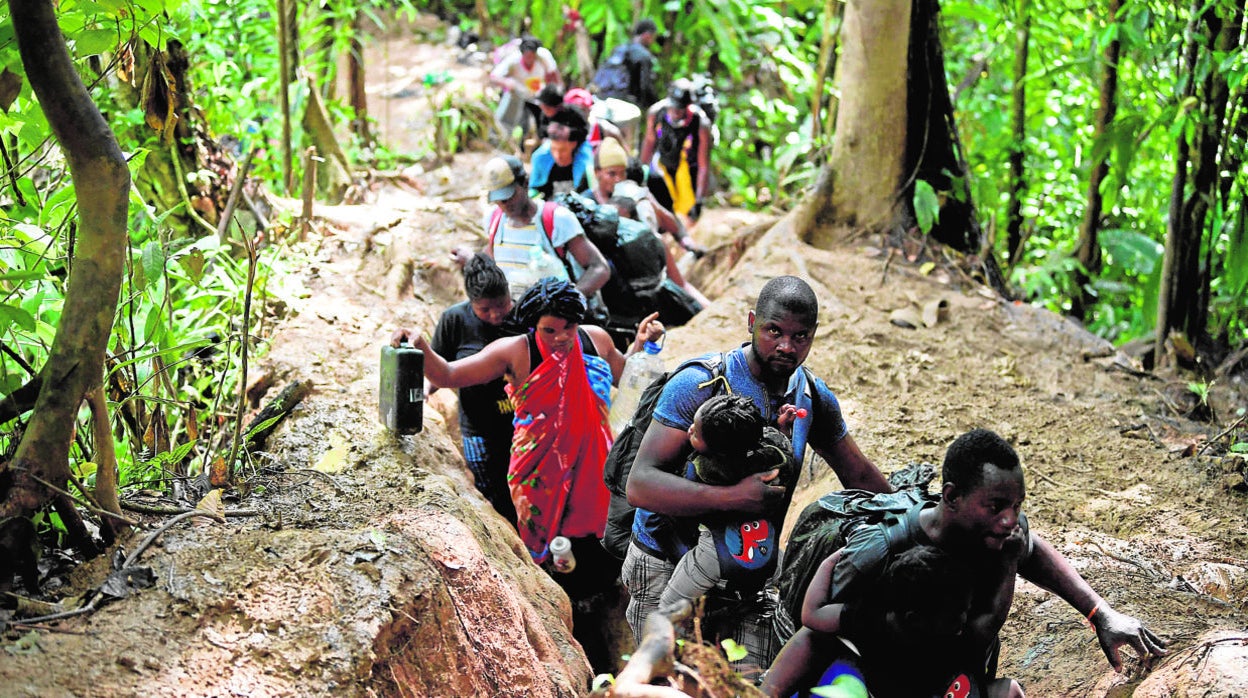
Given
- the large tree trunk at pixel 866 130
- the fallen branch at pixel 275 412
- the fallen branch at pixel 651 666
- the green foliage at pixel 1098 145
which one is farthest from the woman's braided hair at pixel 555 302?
the large tree trunk at pixel 866 130

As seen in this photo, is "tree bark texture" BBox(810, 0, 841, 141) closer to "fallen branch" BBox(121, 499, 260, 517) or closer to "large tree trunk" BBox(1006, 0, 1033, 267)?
"large tree trunk" BBox(1006, 0, 1033, 267)

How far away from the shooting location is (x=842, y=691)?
8.09 ft

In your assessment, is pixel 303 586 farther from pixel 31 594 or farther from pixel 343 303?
pixel 343 303

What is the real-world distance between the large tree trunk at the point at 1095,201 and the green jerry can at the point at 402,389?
6061mm

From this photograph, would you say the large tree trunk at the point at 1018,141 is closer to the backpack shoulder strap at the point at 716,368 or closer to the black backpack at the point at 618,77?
the black backpack at the point at 618,77

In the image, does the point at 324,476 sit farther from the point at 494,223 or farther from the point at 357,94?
the point at 357,94

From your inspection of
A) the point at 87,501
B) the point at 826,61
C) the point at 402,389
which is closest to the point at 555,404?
the point at 402,389

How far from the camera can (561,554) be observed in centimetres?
541

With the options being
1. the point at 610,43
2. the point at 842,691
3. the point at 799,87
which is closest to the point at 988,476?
the point at 842,691

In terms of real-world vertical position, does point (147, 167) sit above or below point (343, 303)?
above

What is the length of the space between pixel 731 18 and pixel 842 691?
14.1 metres

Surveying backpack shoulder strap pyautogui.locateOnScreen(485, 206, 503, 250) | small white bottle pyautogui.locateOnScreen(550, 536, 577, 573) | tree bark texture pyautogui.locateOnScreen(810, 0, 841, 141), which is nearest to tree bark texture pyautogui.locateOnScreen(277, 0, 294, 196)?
backpack shoulder strap pyautogui.locateOnScreen(485, 206, 503, 250)

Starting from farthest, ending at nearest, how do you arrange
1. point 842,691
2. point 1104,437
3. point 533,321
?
1. point 1104,437
2. point 533,321
3. point 842,691

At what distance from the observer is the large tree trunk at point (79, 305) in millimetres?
2955
